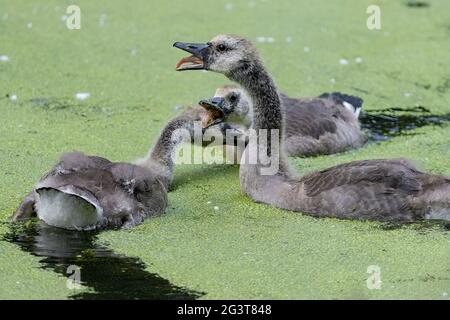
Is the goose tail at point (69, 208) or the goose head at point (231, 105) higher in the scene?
the goose head at point (231, 105)

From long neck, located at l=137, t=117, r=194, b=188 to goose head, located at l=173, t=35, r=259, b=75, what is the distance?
518 millimetres

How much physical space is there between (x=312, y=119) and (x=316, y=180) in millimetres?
1795

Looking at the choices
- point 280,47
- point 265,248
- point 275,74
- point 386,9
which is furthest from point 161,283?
point 386,9

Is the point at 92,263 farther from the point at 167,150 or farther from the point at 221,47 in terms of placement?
the point at 221,47

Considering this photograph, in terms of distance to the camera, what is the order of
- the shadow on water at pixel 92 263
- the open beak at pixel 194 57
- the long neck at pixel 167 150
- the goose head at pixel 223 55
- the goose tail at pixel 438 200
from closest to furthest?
the shadow on water at pixel 92 263 < the goose tail at pixel 438 200 < the goose head at pixel 223 55 < the open beak at pixel 194 57 < the long neck at pixel 167 150

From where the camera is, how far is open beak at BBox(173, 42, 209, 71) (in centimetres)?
737

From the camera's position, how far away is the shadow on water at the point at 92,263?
5.56m

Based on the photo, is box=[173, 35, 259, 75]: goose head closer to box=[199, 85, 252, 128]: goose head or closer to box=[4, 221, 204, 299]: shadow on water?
box=[199, 85, 252, 128]: goose head

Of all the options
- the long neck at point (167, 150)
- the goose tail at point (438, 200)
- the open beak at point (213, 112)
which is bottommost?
the goose tail at point (438, 200)

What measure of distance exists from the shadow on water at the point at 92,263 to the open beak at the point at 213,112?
5.91 feet

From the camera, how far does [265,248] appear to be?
6238 mm

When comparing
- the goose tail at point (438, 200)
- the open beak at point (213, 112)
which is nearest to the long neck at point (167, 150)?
the open beak at point (213, 112)

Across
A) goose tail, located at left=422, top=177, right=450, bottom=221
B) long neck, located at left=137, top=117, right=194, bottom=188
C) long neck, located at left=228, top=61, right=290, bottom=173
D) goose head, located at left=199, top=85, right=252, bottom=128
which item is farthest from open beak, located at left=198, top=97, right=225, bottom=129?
goose tail, located at left=422, top=177, right=450, bottom=221

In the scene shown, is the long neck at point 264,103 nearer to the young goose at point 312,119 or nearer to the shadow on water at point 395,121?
the young goose at point 312,119
